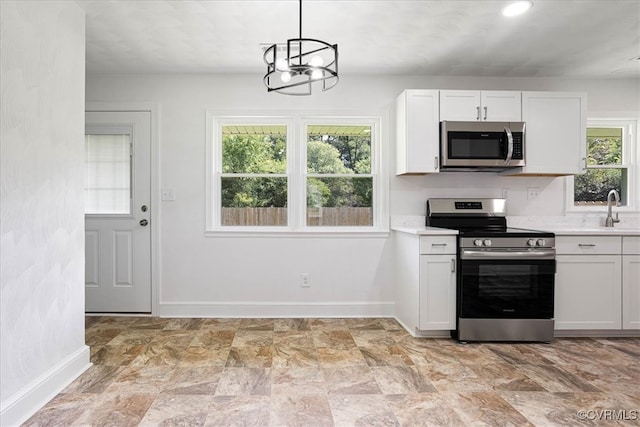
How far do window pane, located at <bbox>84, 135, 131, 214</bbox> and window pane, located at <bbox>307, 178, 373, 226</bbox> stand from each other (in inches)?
69.0

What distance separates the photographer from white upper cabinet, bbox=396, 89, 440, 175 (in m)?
3.60

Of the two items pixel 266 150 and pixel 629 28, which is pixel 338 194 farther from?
pixel 629 28

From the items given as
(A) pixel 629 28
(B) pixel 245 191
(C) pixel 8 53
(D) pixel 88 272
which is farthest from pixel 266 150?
(A) pixel 629 28

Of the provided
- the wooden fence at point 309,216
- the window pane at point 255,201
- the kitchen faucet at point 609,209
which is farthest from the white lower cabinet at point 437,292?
the kitchen faucet at point 609,209

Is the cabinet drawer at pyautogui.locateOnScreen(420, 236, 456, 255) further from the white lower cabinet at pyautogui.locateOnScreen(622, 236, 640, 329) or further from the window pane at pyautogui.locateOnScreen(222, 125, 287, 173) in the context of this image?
the window pane at pyautogui.locateOnScreen(222, 125, 287, 173)

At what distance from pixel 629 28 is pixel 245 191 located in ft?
10.8

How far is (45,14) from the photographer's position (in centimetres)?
228

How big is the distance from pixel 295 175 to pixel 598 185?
2.97 meters

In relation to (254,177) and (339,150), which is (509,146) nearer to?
(339,150)

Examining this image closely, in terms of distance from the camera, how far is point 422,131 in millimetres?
3605

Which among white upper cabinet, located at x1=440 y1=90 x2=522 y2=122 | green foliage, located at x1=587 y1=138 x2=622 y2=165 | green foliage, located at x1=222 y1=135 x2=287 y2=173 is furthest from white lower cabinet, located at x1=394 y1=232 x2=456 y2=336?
green foliage, located at x1=587 y1=138 x2=622 y2=165

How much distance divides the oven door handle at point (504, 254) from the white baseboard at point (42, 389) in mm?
2749

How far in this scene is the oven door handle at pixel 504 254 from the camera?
324cm

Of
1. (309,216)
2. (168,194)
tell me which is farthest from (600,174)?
(168,194)
